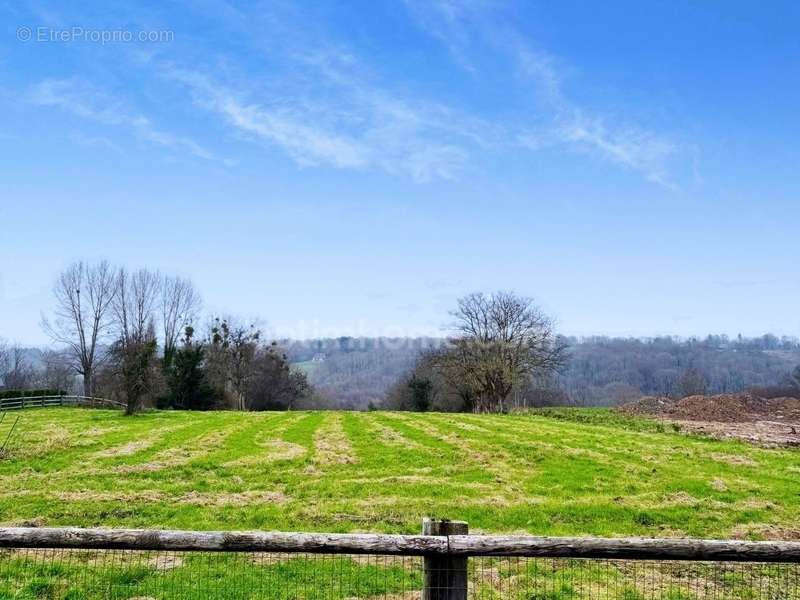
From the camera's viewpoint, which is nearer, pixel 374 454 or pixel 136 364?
pixel 374 454

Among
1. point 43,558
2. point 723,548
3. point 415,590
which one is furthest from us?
point 43,558

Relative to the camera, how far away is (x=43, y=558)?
7586 mm

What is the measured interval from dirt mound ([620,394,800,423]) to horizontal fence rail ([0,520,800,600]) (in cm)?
3115

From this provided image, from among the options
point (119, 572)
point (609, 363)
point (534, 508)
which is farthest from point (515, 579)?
point (609, 363)

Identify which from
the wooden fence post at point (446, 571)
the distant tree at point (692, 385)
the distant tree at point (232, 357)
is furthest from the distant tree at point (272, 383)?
the wooden fence post at point (446, 571)

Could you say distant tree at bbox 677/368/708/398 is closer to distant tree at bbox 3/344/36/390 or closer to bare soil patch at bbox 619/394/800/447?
bare soil patch at bbox 619/394/800/447

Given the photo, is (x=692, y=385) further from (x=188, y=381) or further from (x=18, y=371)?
(x=18, y=371)

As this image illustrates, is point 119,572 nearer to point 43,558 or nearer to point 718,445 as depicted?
point 43,558

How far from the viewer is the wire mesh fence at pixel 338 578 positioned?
6520mm

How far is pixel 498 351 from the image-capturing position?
4816 centimetres

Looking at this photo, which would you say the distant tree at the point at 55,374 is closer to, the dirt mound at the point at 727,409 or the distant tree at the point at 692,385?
the dirt mound at the point at 727,409

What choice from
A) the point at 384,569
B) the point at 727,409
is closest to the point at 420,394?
the point at 727,409

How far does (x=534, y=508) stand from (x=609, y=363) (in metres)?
140

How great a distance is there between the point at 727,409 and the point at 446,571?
39.2 meters
